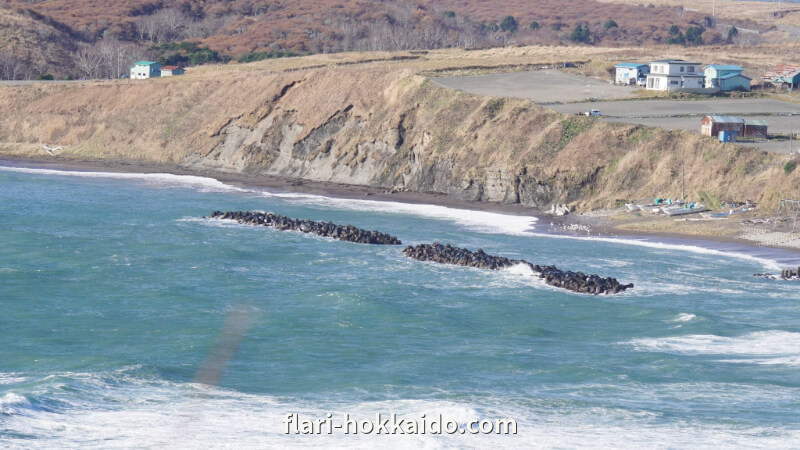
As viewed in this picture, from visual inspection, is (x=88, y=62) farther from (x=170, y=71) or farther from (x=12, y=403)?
→ (x=12, y=403)

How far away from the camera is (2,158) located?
9450 cm

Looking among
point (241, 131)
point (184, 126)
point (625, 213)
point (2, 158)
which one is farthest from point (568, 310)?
point (2, 158)

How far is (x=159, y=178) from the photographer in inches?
3287

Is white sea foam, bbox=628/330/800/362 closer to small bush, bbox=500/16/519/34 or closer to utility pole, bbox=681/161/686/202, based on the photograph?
utility pole, bbox=681/161/686/202

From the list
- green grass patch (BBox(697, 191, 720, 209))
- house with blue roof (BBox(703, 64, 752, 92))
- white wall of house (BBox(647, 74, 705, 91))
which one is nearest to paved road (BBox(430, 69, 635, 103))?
white wall of house (BBox(647, 74, 705, 91))

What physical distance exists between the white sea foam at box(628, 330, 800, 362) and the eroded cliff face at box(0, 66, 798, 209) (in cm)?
2458

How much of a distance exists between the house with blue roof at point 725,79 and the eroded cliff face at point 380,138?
19.8 meters

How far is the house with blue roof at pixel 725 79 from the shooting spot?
3442 inches

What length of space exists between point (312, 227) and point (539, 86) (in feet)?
116

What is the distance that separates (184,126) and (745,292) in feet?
203

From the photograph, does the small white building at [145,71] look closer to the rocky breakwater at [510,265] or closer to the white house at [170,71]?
the white house at [170,71]

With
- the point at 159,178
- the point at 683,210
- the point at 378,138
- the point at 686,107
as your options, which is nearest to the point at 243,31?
the point at 159,178

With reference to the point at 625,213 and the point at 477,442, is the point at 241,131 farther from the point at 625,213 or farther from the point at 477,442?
the point at 477,442

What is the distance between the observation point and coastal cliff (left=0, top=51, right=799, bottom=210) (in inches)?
2606
